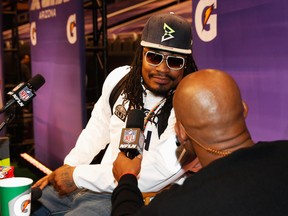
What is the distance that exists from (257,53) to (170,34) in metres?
0.66

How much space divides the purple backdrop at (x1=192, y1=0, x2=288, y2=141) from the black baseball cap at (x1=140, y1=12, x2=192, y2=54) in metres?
0.54

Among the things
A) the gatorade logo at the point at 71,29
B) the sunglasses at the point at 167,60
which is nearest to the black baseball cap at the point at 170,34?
the sunglasses at the point at 167,60

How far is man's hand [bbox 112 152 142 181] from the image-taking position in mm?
1564

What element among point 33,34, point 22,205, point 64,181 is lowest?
point 64,181

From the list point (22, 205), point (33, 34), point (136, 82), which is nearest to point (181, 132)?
point (22, 205)

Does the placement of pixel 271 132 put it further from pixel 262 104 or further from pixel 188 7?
pixel 188 7

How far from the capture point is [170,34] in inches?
84.0

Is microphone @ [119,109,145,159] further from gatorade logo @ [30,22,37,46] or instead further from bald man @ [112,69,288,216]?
gatorade logo @ [30,22,37,46]

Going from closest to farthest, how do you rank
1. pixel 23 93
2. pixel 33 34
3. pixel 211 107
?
1. pixel 211 107
2. pixel 23 93
3. pixel 33 34

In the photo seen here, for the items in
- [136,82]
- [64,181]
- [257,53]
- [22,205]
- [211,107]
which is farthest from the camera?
[257,53]

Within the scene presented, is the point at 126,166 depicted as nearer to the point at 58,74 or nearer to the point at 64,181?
the point at 64,181

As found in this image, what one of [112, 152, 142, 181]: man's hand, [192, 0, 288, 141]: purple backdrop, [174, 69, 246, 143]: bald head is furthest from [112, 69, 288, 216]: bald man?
[192, 0, 288, 141]: purple backdrop

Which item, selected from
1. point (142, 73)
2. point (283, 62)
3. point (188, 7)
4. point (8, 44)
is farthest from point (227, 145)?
point (8, 44)

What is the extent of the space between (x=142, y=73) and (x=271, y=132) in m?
0.79
